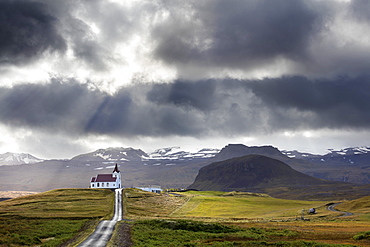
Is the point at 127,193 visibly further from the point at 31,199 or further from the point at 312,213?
the point at 312,213

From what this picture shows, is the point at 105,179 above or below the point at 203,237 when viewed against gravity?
above

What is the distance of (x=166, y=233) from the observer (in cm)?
6256

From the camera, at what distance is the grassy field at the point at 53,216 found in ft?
187

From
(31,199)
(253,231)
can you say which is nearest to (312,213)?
(253,231)

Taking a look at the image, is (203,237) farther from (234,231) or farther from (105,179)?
(105,179)

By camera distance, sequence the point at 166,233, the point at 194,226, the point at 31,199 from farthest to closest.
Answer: the point at 31,199, the point at 194,226, the point at 166,233

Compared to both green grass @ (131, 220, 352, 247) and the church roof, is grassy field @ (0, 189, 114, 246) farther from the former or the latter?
the church roof

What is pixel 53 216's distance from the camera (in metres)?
94.1

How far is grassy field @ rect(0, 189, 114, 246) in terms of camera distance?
57.0 m

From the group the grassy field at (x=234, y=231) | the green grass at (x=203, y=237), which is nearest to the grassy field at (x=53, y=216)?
the grassy field at (x=234, y=231)

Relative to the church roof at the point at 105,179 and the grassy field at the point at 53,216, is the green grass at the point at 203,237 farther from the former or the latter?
the church roof at the point at 105,179

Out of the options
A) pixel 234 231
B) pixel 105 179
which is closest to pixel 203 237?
pixel 234 231

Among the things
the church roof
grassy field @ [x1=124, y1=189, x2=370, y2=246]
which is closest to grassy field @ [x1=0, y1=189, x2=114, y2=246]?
grassy field @ [x1=124, y1=189, x2=370, y2=246]

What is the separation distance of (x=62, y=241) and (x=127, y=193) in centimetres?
10787
